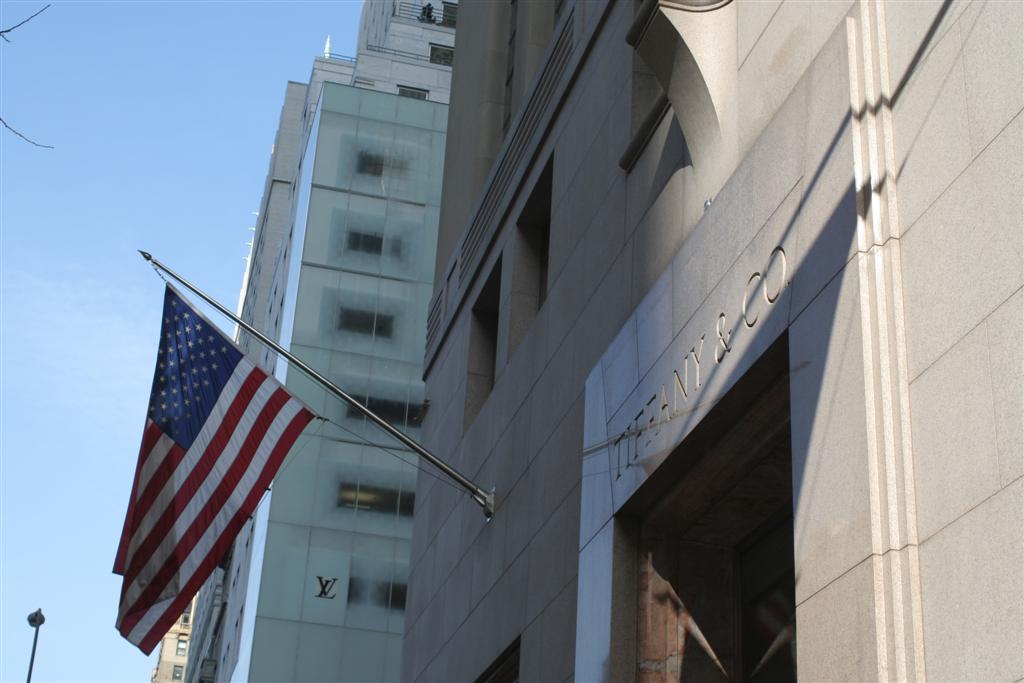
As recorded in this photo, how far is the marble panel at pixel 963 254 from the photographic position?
26.6 feet

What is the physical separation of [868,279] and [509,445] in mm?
10553

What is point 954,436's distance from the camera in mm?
8289

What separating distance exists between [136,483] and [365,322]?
122 feet

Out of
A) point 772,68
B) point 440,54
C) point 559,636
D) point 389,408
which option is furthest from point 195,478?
point 440,54

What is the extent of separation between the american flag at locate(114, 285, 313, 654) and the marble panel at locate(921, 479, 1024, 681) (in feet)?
35.1

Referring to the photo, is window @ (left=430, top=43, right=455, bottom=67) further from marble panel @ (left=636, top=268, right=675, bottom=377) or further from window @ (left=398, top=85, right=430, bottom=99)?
marble panel @ (left=636, top=268, right=675, bottom=377)

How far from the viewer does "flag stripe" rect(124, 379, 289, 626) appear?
697 inches

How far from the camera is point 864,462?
8945 millimetres

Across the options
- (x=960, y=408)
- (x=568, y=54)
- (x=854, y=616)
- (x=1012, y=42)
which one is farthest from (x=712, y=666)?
(x=568, y=54)

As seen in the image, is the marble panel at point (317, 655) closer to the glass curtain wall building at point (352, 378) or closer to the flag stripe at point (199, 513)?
the glass curtain wall building at point (352, 378)

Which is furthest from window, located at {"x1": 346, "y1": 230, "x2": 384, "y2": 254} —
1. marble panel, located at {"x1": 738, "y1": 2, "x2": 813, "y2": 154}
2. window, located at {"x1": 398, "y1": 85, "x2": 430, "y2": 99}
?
marble panel, located at {"x1": 738, "y1": 2, "x2": 813, "y2": 154}

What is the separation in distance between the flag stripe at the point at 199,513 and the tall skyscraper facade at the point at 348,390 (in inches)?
1114

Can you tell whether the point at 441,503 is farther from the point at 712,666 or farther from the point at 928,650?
the point at 928,650

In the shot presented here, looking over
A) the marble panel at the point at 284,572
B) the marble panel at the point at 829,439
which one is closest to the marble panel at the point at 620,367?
the marble panel at the point at 829,439
